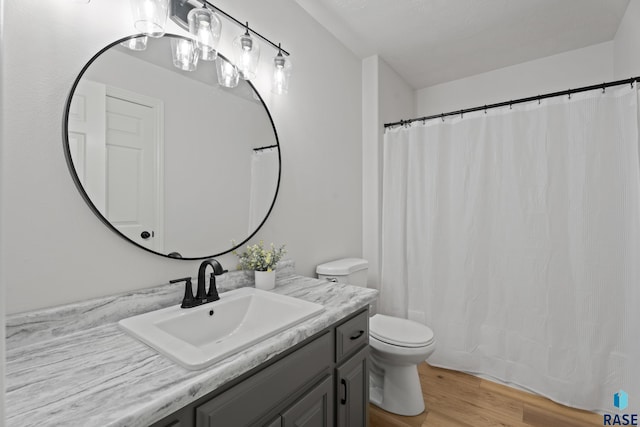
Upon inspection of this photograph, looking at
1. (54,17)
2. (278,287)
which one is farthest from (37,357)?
(54,17)

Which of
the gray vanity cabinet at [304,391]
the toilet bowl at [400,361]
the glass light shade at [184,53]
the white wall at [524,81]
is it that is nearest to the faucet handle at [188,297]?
the gray vanity cabinet at [304,391]

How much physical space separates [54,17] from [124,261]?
0.82m

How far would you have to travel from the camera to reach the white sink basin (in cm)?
81

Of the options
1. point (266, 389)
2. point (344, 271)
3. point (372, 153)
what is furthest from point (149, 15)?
point (372, 153)

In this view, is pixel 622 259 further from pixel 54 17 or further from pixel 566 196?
Answer: pixel 54 17

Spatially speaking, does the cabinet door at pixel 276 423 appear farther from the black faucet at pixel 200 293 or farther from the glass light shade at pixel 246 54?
the glass light shade at pixel 246 54

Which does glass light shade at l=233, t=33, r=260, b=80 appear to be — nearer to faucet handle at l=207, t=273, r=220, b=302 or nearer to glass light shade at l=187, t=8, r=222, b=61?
glass light shade at l=187, t=8, r=222, b=61

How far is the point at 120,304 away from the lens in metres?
1.06

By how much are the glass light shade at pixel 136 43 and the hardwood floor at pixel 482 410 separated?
2168mm

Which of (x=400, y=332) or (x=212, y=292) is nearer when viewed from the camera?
(x=212, y=292)

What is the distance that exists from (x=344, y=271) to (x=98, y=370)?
1415mm

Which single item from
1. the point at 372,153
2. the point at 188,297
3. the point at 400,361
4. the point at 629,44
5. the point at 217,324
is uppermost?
the point at 629,44

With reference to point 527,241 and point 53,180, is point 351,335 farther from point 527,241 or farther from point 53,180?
point 527,241

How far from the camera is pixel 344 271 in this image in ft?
6.48
